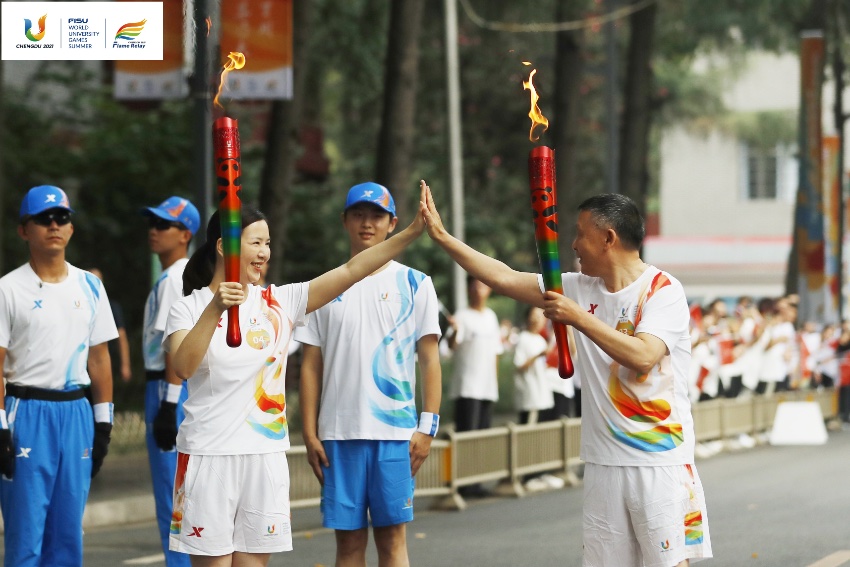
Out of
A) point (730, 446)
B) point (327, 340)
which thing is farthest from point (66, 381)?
point (730, 446)

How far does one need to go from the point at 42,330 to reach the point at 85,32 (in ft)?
15.8

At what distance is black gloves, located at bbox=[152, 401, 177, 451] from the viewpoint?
789 centimetres

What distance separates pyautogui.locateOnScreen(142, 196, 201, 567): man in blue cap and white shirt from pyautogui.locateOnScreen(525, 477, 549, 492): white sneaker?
6.31 metres

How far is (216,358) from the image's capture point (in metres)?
5.66

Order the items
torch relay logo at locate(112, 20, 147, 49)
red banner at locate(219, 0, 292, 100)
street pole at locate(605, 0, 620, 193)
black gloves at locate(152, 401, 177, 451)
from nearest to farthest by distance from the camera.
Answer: black gloves at locate(152, 401, 177, 451)
torch relay logo at locate(112, 20, 147, 49)
red banner at locate(219, 0, 292, 100)
street pole at locate(605, 0, 620, 193)

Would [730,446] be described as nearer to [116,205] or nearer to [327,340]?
[116,205]

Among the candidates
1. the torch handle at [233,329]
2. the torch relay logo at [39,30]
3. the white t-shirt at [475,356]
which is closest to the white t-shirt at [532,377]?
the white t-shirt at [475,356]

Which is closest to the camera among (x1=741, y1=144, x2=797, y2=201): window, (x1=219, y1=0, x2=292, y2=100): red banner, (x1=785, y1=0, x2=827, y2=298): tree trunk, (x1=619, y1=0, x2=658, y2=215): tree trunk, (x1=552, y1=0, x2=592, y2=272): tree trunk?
(x1=219, y1=0, x2=292, y2=100): red banner

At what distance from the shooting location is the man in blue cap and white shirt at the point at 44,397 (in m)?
7.11

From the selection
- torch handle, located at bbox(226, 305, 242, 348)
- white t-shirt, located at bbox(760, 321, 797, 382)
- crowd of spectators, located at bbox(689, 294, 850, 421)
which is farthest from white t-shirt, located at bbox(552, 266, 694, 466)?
white t-shirt, located at bbox(760, 321, 797, 382)

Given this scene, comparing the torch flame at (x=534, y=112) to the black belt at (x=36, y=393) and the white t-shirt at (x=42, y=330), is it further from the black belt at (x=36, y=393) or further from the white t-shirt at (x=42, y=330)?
the black belt at (x=36, y=393)

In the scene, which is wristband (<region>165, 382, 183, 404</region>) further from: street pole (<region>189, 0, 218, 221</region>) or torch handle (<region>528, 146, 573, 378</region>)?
street pole (<region>189, 0, 218, 221</region>)

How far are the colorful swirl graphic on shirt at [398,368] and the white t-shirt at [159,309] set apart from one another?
141 centimetres

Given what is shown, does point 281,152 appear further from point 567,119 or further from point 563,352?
point 563,352
